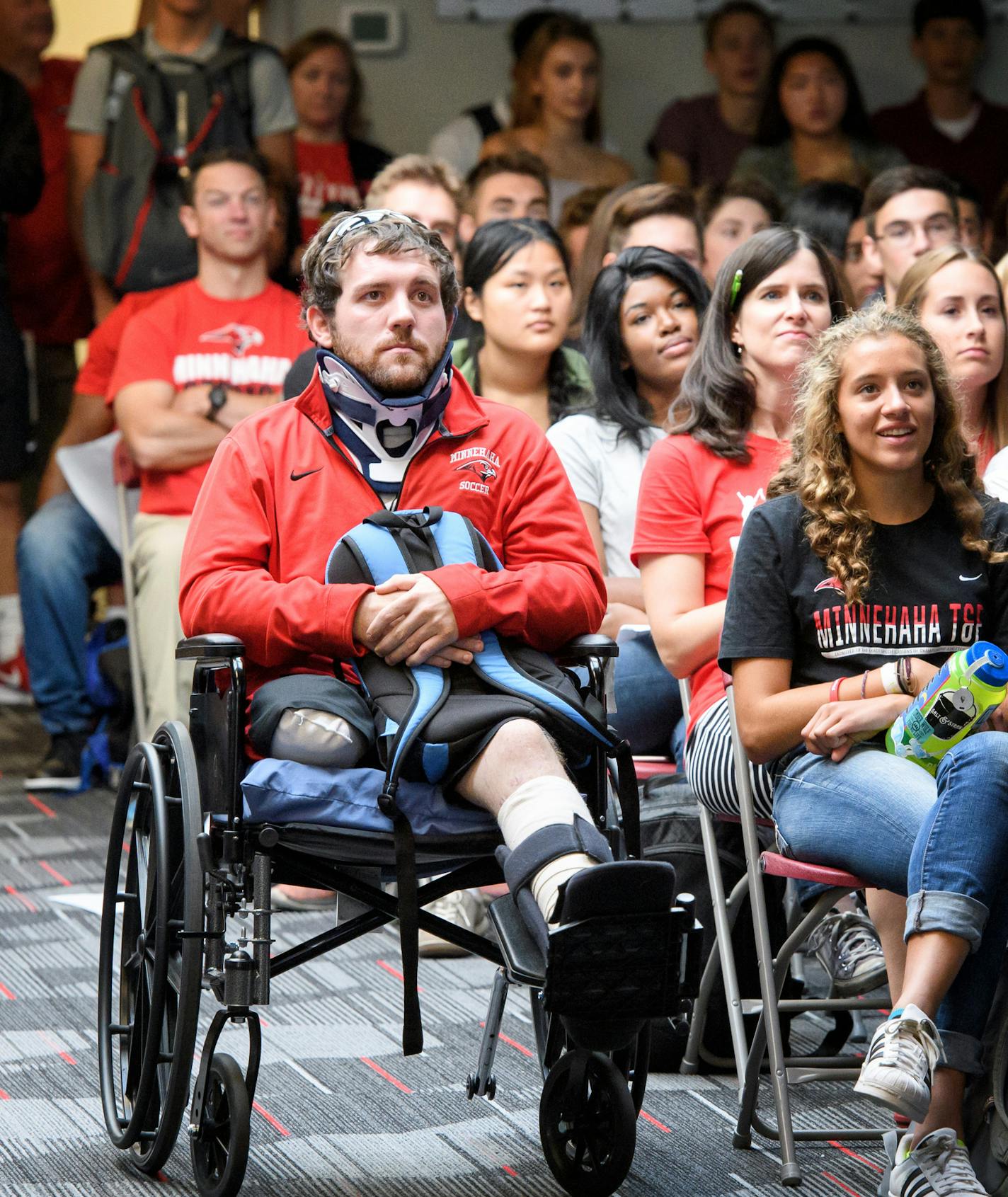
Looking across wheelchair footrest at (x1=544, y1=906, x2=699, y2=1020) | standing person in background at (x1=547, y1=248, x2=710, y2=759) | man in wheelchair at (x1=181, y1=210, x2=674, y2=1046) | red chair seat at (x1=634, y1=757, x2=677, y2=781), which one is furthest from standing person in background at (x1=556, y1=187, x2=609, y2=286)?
wheelchair footrest at (x1=544, y1=906, x2=699, y2=1020)

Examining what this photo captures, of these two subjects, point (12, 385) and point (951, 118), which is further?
point (951, 118)

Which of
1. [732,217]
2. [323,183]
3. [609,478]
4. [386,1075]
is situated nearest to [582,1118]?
[386,1075]

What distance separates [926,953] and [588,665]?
586 mm

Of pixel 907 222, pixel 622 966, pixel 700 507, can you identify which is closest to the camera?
pixel 622 966

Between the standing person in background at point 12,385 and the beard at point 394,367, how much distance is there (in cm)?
290

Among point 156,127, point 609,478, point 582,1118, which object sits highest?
point 156,127

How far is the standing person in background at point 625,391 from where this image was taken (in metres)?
3.39

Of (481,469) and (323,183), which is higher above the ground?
(323,183)

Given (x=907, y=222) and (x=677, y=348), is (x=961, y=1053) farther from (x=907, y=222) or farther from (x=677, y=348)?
(x=907, y=222)

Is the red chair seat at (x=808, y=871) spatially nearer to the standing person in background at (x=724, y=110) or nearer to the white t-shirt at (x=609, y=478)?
the white t-shirt at (x=609, y=478)

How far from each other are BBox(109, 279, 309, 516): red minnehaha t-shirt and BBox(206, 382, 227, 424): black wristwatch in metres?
0.05

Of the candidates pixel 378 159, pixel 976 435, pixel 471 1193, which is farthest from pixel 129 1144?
pixel 378 159

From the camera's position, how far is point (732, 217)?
4734mm

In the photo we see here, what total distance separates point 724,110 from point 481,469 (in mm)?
3645
